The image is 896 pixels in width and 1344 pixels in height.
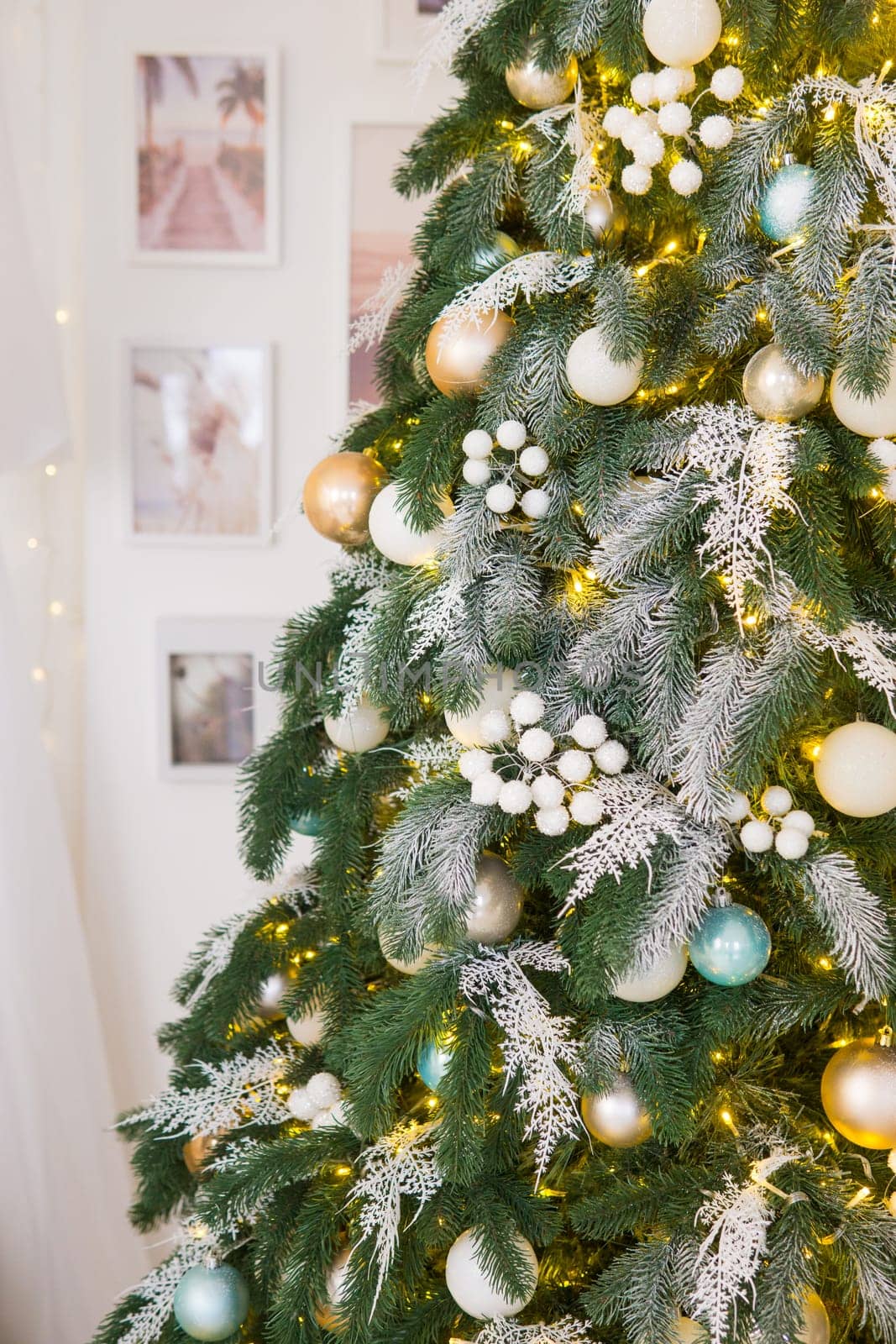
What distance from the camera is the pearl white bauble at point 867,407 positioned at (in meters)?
0.59

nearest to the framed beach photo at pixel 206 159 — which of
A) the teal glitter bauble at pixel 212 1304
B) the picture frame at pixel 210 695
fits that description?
the picture frame at pixel 210 695

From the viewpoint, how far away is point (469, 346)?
710 mm

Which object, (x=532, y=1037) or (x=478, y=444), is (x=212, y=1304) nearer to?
(x=532, y=1037)

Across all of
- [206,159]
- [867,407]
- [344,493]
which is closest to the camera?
[867,407]

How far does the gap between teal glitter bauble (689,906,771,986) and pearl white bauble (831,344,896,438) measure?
12.4 inches

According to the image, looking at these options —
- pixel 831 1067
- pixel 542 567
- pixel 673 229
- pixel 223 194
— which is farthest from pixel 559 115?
pixel 223 194

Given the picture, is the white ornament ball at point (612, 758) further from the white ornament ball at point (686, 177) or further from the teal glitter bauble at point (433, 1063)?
the white ornament ball at point (686, 177)

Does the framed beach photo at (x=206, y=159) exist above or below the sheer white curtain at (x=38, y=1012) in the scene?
above

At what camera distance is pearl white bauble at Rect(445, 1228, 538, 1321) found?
0.65 metres

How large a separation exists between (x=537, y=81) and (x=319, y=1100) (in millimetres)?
807

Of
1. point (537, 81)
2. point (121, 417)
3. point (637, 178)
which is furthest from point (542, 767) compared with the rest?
point (121, 417)

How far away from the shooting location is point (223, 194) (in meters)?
1.40

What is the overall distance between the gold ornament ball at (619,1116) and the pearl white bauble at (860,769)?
0.79 ft

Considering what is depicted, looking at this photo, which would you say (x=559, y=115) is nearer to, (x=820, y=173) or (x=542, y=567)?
(x=820, y=173)
